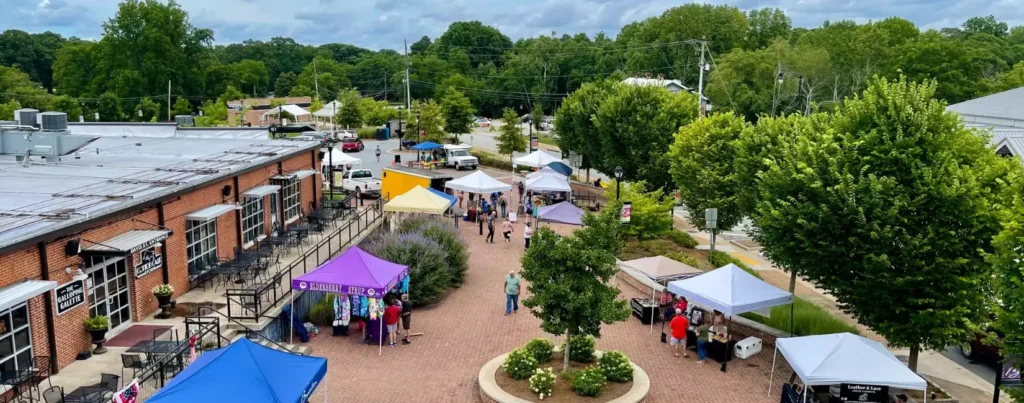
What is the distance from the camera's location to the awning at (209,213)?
17.7 m

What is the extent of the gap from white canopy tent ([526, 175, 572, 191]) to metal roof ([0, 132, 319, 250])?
30.4 feet

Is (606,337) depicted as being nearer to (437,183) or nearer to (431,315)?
(431,315)

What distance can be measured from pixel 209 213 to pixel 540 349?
8.79m

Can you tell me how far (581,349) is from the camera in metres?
14.9

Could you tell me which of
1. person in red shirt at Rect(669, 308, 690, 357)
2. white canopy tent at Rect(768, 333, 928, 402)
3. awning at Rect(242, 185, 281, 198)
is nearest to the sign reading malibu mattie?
awning at Rect(242, 185, 281, 198)

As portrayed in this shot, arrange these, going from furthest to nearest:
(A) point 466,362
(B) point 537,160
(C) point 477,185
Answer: (B) point 537,160
(C) point 477,185
(A) point 466,362

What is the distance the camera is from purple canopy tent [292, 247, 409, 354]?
1581cm

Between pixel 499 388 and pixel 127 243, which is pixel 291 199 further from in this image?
pixel 499 388

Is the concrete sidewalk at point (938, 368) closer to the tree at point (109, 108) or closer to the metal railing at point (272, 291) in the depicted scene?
the metal railing at point (272, 291)

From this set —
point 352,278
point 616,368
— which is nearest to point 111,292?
point 352,278

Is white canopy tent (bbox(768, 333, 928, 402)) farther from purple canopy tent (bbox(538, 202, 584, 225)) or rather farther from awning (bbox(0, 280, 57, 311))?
purple canopy tent (bbox(538, 202, 584, 225))

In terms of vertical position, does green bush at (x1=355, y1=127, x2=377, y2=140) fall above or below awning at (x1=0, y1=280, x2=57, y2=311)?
below

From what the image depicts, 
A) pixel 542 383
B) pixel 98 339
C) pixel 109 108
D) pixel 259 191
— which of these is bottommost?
pixel 542 383

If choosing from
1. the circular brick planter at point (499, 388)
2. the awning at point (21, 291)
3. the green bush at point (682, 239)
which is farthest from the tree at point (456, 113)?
the awning at point (21, 291)
